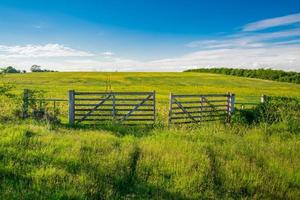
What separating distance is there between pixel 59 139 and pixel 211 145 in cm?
492

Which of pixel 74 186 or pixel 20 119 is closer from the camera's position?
pixel 74 186

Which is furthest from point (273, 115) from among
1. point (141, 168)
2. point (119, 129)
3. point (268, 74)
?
point (268, 74)

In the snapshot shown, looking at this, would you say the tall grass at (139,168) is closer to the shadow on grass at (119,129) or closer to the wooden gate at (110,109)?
the shadow on grass at (119,129)

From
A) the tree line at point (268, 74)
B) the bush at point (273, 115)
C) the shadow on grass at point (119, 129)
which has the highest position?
the tree line at point (268, 74)

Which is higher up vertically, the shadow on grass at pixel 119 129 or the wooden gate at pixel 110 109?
the wooden gate at pixel 110 109

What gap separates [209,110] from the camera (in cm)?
1700

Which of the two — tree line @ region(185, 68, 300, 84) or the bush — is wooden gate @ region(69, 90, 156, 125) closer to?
the bush

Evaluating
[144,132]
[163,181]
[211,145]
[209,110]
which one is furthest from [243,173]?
[209,110]

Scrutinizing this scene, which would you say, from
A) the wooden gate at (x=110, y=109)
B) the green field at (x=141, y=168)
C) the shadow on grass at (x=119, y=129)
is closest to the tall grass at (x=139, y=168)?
the green field at (x=141, y=168)

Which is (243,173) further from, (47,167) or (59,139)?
(59,139)

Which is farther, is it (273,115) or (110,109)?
(273,115)

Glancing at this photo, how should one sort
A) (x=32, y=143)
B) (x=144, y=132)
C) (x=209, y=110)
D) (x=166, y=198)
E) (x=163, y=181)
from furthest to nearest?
(x=209, y=110), (x=144, y=132), (x=32, y=143), (x=163, y=181), (x=166, y=198)

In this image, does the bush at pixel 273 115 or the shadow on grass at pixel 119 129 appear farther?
the bush at pixel 273 115

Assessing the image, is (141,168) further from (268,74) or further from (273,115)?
(268,74)
